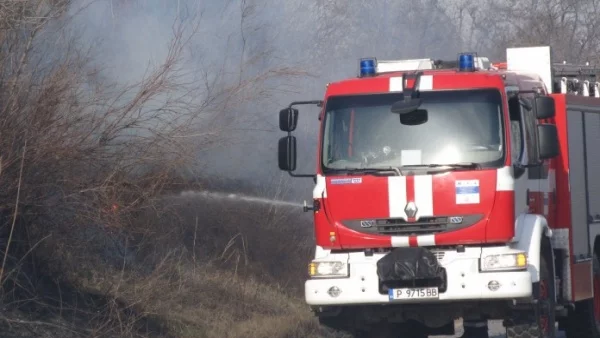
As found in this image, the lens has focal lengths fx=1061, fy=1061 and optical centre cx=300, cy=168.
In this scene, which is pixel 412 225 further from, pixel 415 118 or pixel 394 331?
pixel 394 331

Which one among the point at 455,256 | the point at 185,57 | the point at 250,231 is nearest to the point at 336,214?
the point at 455,256

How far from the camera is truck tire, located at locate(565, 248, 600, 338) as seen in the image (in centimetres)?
1260

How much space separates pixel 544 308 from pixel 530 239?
2.47 feet

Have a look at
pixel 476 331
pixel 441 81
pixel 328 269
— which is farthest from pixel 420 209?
pixel 476 331

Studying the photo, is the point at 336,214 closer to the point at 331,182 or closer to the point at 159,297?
the point at 331,182

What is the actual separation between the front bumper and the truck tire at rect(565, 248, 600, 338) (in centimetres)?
343

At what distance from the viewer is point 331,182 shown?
10180 millimetres

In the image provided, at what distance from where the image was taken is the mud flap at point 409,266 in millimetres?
9656

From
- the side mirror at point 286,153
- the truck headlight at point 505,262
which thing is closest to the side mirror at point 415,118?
the side mirror at point 286,153

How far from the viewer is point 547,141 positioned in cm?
1009

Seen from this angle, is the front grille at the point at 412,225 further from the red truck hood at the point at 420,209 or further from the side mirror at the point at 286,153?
the side mirror at the point at 286,153

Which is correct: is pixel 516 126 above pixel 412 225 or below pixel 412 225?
above

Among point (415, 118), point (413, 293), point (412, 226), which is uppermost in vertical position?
point (415, 118)

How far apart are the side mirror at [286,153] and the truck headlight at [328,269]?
1.15 meters
